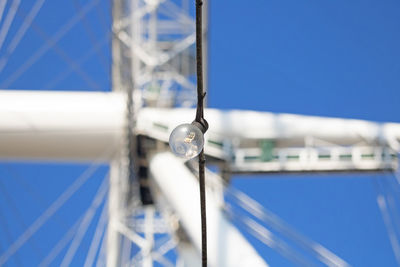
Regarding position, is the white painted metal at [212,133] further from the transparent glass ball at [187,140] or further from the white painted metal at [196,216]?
the transparent glass ball at [187,140]

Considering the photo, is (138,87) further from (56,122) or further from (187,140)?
(187,140)

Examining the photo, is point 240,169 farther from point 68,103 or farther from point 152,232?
point 152,232

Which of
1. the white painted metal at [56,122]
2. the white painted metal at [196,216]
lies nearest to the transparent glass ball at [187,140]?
the white painted metal at [196,216]

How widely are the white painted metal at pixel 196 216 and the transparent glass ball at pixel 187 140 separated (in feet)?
13.0

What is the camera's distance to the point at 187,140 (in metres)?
2.36

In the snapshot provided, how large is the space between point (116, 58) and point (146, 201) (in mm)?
2225

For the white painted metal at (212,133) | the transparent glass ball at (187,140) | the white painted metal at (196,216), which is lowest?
the white painted metal at (196,216)

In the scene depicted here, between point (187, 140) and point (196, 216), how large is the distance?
531 cm

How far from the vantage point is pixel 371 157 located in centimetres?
977

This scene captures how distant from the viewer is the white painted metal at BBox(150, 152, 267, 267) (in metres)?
6.47

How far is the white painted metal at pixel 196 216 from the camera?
6.47 m

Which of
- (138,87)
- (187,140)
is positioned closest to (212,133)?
(138,87)

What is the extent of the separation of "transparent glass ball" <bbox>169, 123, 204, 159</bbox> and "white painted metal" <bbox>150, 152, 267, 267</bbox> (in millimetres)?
3949

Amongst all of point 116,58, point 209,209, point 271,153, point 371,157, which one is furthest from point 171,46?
point 209,209
